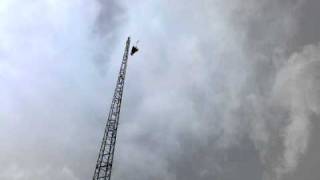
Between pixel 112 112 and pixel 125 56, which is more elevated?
pixel 125 56

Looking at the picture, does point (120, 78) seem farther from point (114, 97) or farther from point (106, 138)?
point (106, 138)

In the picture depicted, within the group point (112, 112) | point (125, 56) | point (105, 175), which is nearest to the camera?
point (105, 175)

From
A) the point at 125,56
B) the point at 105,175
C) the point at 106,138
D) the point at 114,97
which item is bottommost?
the point at 105,175

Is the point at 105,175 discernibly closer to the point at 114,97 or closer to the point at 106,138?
the point at 106,138

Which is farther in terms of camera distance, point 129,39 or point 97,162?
point 129,39

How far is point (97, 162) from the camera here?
17050 centimetres

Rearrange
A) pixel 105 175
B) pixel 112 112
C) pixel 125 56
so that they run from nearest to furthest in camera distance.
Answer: pixel 105 175 → pixel 112 112 → pixel 125 56

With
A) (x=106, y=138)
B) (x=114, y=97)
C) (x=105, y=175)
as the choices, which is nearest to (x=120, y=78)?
(x=114, y=97)

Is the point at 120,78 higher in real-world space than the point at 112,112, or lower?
higher

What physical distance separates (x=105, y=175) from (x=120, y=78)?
4098 centimetres

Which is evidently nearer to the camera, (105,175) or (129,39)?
(105,175)

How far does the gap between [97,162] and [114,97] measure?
26.9m

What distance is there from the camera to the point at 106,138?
6860 inches

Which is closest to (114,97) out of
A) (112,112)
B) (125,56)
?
(112,112)
